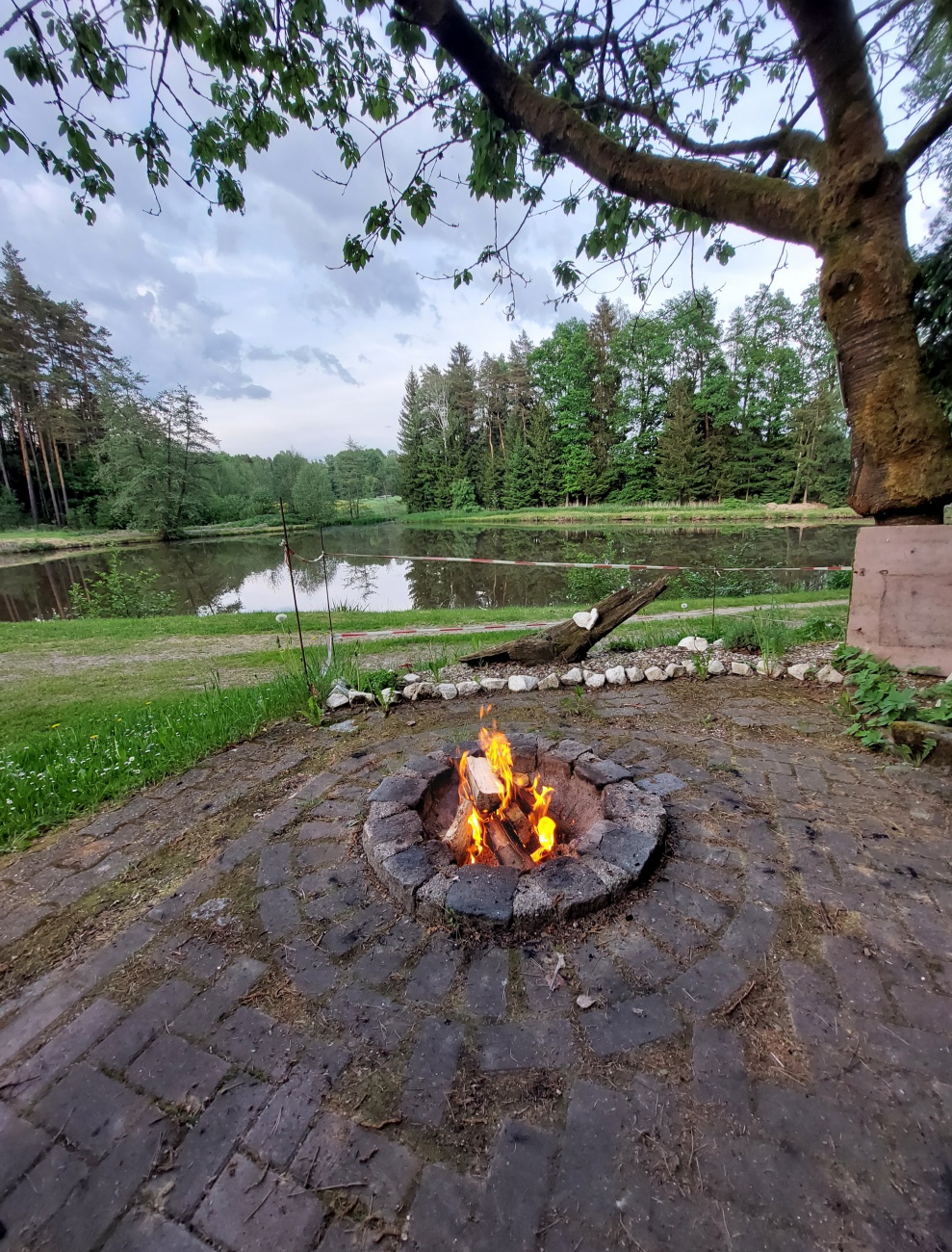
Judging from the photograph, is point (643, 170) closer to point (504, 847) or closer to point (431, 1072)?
point (504, 847)

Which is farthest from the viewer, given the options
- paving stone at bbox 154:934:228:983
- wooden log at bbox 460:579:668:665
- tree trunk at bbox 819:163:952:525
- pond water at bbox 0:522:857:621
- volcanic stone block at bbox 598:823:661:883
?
pond water at bbox 0:522:857:621

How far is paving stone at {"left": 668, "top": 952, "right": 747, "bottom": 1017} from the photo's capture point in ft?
4.45

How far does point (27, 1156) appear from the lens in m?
1.11

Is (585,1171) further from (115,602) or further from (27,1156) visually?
(115,602)

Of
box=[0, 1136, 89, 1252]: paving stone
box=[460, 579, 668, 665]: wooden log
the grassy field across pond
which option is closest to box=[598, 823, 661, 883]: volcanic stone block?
box=[0, 1136, 89, 1252]: paving stone

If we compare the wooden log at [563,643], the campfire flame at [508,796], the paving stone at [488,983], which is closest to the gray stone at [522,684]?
the wooden log at [563,643]

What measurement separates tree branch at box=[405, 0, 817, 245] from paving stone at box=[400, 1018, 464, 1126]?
163 inches

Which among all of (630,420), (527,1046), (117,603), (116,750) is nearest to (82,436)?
(117,603)

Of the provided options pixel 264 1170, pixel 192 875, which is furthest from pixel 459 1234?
pixel 192 875

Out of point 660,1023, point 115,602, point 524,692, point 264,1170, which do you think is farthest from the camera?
point 115,602

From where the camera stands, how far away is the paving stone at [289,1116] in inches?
42.9

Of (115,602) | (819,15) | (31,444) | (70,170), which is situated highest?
(31,444)

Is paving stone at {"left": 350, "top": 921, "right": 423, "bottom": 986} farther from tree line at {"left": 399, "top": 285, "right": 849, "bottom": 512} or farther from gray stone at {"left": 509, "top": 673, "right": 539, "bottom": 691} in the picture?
tree line at {"left": 399, "top": 285, "right": 849, "bottom": 512}

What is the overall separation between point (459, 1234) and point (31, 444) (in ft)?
149
